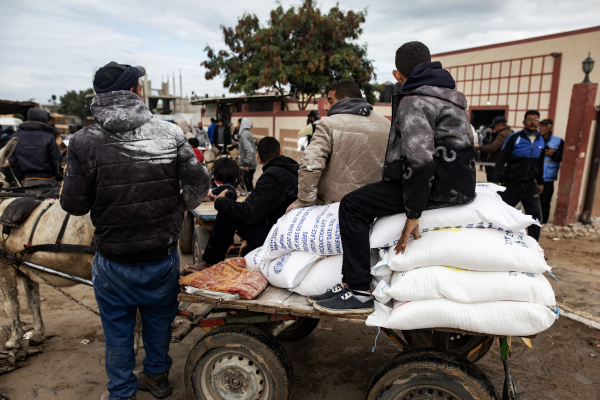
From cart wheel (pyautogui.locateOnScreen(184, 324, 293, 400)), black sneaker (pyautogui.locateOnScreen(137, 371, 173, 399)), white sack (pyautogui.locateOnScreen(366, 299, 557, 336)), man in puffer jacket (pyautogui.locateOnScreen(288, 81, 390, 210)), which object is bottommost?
black sneaker (pyautogui.locateOnScreen(137, 371, 173, 399))

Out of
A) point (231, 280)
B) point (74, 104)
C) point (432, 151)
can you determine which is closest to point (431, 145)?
point (432, 151)

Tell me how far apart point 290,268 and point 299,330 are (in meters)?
1.41

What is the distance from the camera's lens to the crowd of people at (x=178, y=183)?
7.67 feet

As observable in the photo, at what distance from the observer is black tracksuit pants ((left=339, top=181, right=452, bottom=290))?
2.44 meters

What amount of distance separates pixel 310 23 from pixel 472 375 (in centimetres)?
1662

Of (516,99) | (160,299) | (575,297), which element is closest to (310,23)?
(516,99)

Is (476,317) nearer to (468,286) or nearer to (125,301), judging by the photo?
(468,286)

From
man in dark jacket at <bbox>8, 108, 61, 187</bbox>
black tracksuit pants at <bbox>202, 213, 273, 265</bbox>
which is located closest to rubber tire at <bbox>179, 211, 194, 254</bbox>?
man in dark jacket at <bbox>8, 108, 61, 187</bbox>

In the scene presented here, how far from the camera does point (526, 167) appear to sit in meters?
5.75

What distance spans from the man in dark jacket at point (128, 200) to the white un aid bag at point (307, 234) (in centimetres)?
62

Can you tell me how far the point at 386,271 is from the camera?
7.97 ft

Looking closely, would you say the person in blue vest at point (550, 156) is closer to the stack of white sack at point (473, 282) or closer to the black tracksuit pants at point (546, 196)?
the black tracksuit pants at point (546, 196)

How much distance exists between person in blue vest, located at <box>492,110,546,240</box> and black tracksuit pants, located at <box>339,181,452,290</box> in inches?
166

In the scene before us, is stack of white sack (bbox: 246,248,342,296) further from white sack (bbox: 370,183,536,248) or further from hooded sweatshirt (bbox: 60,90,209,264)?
hooded sweatshirt (bbox: 60,90,209,264)
